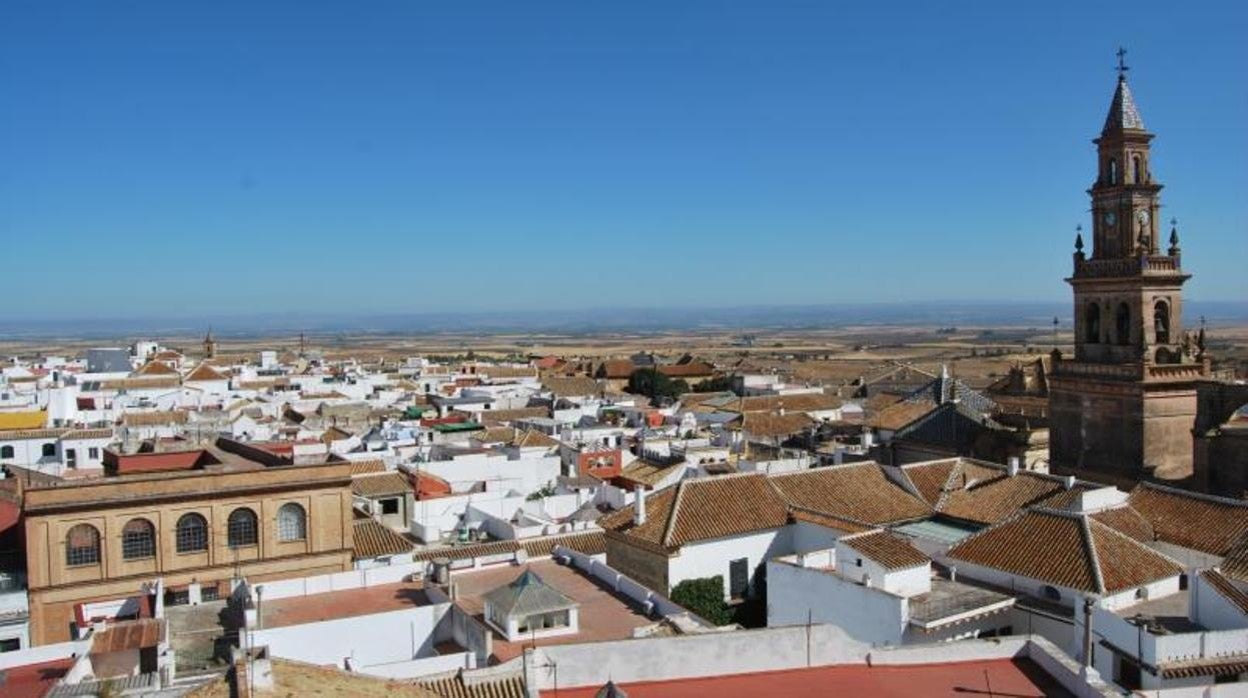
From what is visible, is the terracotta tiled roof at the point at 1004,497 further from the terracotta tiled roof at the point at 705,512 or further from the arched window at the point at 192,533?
the arched window at the point at 192,533

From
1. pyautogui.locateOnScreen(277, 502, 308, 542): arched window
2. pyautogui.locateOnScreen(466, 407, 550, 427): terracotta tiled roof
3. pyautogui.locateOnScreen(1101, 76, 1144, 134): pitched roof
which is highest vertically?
pyautogui.locateOnScreen(1101, 76, 1144, 134): pitched roof

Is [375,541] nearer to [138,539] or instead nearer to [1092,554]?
[138,539]

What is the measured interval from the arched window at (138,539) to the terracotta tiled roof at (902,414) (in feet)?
83.2

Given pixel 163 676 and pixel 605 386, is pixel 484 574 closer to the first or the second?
pixel 163 676

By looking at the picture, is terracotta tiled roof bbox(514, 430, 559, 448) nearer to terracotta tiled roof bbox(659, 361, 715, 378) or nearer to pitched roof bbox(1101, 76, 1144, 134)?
pitched roof bbox(1101, 76, 1144, 134)

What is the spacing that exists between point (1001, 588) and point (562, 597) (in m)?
8.35

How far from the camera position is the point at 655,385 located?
274 feet

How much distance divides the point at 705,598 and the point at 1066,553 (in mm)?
7474

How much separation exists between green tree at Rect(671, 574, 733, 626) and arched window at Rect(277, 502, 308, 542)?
985 cm

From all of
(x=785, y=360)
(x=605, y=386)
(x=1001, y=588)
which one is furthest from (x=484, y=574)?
(x=785, y=360)

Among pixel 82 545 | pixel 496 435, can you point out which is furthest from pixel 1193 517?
pixel 496 435

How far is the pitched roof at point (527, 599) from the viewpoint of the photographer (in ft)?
58.6

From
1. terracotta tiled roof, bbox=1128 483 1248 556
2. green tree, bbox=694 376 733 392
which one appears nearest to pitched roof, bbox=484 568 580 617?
terracotta tiled roof, bbox=1128 483 1248 556

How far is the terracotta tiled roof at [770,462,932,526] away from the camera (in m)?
25.6
